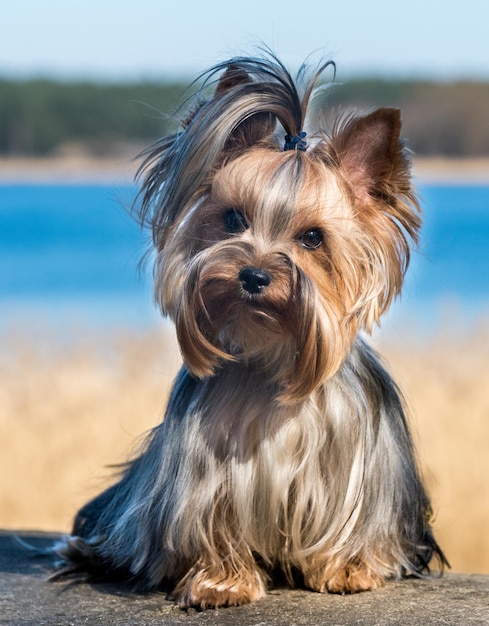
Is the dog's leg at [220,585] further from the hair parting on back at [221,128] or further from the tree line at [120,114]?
the tree line at [120,114]

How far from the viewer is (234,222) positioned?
12.6 feet

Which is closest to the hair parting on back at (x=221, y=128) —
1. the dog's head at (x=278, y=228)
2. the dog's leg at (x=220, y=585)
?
the dog's head at (x=278, y=228)

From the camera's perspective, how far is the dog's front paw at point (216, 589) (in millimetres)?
3939

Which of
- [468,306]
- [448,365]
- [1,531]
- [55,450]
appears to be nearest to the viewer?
[1,531]

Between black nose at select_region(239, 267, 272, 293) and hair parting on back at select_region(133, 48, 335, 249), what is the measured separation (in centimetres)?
38

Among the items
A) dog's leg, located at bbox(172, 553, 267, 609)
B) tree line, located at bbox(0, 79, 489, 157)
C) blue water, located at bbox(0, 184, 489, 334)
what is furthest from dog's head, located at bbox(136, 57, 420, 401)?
tree line, located at bbox(0, 79, 489, 157)

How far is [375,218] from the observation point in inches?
151

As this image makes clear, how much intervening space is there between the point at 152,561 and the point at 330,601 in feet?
2.15

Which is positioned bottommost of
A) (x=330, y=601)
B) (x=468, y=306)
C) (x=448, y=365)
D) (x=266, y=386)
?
(x=330, y=601)

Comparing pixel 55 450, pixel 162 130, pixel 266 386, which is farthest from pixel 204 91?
pixel 55 450

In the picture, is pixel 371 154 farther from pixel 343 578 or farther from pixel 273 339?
pixel 343 578

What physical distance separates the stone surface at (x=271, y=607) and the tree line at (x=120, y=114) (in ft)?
112

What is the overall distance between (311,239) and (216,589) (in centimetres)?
124

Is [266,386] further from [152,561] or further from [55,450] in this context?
[55,450]
